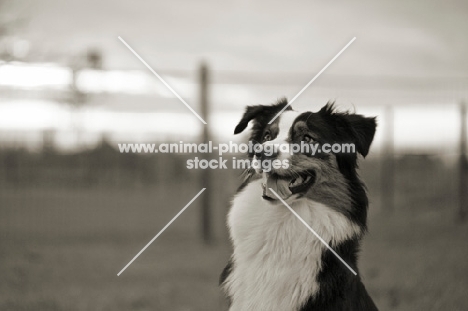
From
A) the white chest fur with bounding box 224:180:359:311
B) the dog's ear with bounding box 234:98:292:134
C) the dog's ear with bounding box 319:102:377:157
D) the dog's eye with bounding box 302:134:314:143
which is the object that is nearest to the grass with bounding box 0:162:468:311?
the white chest fur with bounding box 224:180:359:311

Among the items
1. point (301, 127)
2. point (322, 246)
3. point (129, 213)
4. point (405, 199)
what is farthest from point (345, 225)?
point (405, 199)

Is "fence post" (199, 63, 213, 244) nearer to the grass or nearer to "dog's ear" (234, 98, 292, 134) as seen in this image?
the grass

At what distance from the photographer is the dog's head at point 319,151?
3.35m

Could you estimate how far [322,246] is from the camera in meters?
3.31

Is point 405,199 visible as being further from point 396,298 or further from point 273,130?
point 273,130

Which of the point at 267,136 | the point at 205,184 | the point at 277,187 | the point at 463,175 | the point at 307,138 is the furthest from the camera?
the point at 463,175

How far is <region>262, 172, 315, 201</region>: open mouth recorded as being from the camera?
10.9 ft

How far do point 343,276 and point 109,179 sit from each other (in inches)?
246

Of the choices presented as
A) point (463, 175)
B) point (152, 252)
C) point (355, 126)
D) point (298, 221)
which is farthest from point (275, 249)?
point (463, 175)

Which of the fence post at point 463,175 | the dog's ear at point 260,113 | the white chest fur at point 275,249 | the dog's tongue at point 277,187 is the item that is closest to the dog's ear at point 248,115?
the dog's ear at point 260,113

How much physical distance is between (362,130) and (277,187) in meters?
0.69

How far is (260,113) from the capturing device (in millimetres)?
3846

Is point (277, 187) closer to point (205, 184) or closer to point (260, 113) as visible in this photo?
point (260, 113)

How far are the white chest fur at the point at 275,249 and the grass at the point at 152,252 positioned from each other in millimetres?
1431
